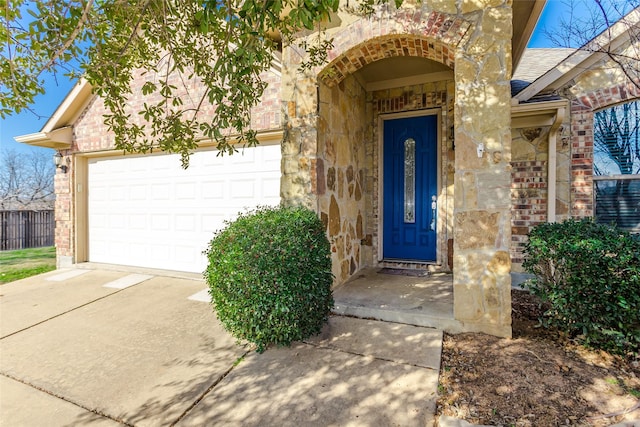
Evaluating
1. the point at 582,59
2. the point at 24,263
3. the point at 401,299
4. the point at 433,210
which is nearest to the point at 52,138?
the point at 24,263

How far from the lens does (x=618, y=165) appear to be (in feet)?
12.9

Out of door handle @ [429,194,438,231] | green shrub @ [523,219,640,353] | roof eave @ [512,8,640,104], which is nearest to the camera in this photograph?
green shrub @ [523,219,640,353]

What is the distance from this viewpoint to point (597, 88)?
3.87 meters

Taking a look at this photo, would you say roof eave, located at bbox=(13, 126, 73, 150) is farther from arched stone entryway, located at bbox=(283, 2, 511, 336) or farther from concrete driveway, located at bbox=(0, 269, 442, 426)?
arched stone entryway, located at bbox=(283, 2, 511, 336)

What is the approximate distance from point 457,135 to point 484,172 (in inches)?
16.0

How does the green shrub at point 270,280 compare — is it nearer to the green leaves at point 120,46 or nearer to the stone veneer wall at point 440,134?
the green leaves at point 120,46

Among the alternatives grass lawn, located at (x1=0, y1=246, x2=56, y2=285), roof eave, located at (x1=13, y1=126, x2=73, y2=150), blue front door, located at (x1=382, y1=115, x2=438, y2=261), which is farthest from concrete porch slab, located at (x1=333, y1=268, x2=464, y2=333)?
roof eave, located at (x1=13, y1=126, x2=73, y2=150)

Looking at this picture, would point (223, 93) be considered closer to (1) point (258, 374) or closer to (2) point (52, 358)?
(1) point (258, 374)

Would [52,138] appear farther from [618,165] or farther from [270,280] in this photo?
[618,165]

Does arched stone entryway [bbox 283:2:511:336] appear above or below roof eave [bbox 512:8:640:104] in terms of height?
below

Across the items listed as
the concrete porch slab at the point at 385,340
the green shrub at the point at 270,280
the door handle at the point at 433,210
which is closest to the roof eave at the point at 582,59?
the door handle at the point at 433,210

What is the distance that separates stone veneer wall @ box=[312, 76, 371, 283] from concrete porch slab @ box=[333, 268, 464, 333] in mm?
347

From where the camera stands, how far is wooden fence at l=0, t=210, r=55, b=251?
361 inches

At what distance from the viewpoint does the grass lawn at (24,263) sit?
232 inches
